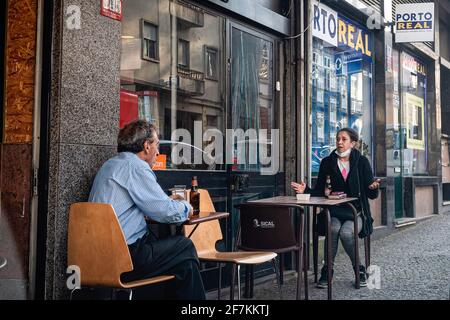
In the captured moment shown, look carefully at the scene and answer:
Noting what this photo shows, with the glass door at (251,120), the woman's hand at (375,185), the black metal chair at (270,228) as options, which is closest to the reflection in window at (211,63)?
the glass door at (251,120)

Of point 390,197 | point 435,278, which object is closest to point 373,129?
point 390,197

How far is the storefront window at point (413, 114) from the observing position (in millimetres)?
12648

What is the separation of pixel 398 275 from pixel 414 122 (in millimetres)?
7380

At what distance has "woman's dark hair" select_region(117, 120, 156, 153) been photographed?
4211 mm

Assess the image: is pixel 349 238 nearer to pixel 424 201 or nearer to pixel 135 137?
pixel 135 137

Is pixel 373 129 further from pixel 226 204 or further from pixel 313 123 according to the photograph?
pixel 226 204

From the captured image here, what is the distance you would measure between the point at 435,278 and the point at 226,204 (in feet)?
8.12

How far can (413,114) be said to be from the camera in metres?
13.4

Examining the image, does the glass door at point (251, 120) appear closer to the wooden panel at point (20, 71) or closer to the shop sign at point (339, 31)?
the shop sign at point (339, 31)

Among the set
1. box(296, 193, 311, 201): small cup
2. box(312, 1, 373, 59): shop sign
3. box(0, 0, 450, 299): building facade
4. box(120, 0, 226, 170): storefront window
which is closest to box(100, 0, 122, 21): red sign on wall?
box(0, 0, 450, 299): building facade

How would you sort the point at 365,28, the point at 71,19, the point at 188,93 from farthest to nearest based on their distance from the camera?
the point at 365,28
the point at 188,93
the point at 71,19

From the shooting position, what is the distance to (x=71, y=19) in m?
4.38

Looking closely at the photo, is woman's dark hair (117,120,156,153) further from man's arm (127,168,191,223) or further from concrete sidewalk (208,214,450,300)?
concrete sidewalk (208,214,450,300)

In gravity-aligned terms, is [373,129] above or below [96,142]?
above
